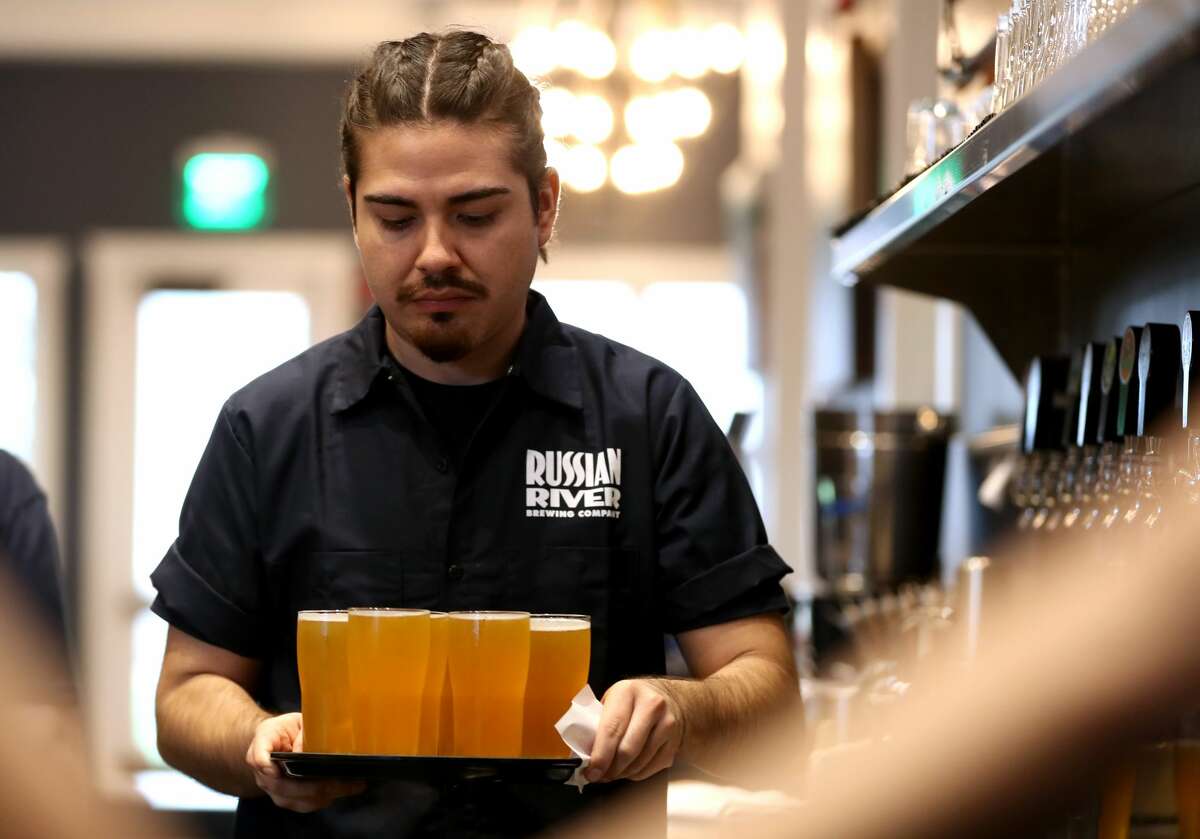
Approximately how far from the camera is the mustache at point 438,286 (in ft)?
5.56

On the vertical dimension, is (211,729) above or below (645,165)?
below

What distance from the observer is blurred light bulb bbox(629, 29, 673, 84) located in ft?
17.8

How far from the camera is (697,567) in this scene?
71.4 inches

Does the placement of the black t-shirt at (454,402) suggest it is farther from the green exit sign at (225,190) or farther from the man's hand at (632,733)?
the green exit sign at (225,190)

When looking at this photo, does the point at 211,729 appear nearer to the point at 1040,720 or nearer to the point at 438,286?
the point at 438,286

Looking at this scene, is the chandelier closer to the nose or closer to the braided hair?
the braided hair

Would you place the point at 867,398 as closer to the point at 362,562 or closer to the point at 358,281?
the point at 362,562

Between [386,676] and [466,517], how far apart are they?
1.14 feet

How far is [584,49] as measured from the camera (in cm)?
534

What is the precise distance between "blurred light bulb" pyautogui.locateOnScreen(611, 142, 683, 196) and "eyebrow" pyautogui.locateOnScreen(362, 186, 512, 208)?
4.08m

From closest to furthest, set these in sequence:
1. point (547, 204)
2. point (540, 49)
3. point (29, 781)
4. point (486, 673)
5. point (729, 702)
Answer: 1. point (29, 781)
2. point (486, 673)
3. point (729, 702)
4. point (547, 204)
5. point (540, 49)

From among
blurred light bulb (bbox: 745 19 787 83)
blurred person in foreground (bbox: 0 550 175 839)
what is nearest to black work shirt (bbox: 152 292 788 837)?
blurred person in foreground (bbox: 0 550 175 839)

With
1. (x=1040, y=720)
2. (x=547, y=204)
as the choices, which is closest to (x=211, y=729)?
(x=547, y=204)

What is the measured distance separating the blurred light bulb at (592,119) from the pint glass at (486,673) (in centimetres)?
419
